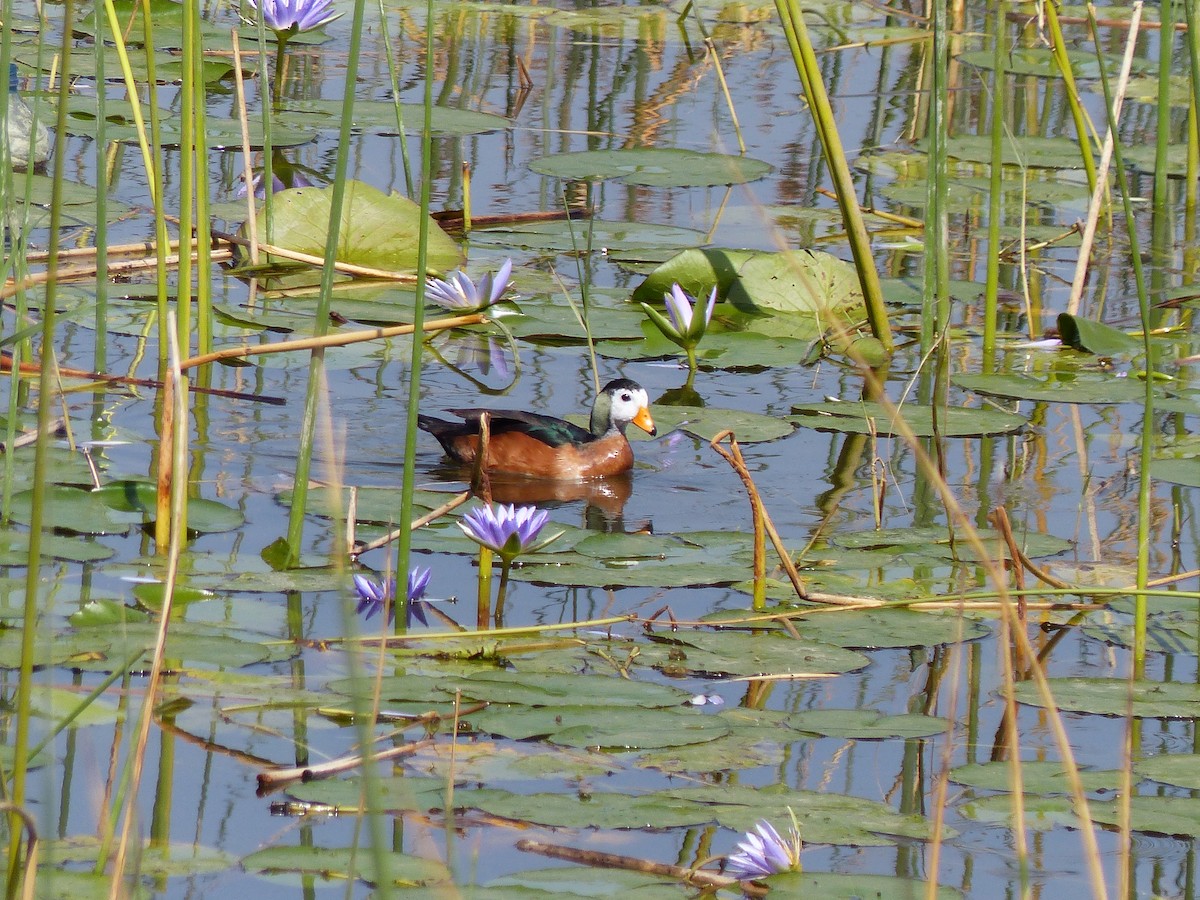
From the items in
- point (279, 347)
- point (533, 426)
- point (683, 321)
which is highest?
point (279, 347)

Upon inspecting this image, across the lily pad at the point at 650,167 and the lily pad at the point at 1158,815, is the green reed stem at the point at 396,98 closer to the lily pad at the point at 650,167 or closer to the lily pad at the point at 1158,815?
the lily pad at the point at 650,167

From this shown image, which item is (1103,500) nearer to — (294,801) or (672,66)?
(294,801)

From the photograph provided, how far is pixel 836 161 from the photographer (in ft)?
19.8

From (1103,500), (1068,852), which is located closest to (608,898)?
(1068,852)

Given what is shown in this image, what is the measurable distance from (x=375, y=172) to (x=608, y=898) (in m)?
5.91

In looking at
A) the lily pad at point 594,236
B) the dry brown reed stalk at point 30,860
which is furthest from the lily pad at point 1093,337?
the dry brown reed stalk at point 30,860

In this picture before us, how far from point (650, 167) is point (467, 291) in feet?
7.41

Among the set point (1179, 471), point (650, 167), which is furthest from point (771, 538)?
point (650, 167)

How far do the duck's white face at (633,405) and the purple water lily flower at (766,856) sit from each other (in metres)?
3.05

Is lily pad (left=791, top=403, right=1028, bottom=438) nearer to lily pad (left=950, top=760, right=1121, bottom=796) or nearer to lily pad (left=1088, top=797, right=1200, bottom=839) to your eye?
lily pad (left=950, top=760, right=1121, bottom=796)

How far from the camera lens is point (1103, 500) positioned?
5.02 meters

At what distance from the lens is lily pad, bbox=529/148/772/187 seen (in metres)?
7.98

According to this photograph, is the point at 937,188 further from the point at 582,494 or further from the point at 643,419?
the point at 582,494

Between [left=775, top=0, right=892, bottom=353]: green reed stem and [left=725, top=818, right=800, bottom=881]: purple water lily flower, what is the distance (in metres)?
3.66
